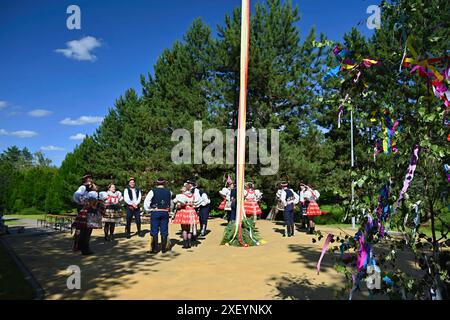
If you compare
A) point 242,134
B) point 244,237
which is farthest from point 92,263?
point 242,134

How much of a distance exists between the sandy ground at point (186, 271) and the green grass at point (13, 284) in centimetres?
24

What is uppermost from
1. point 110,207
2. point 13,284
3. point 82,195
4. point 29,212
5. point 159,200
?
point 82,195

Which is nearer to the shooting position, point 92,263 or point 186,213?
point 92,263

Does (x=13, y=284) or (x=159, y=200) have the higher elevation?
(x=159, y=200)

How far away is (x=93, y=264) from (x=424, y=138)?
21.4 ft

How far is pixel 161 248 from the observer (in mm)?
8625

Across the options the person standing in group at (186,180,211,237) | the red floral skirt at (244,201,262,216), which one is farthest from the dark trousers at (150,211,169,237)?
the red floral skirt at (244,201,262,216)

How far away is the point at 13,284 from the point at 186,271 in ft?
9.18

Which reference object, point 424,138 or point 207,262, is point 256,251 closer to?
point 207,262

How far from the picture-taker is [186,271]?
6.32 meters

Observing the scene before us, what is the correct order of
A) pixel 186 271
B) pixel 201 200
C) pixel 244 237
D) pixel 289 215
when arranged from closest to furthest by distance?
pixel 186 271
pixel 244 237
pixel 201 200
pixel 289 215

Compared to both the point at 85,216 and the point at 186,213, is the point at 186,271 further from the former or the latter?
the point at 85,216

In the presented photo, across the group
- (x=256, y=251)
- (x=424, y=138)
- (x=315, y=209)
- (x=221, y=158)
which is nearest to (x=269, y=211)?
(x=221, y=158)

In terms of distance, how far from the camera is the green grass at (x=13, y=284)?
4816mm
